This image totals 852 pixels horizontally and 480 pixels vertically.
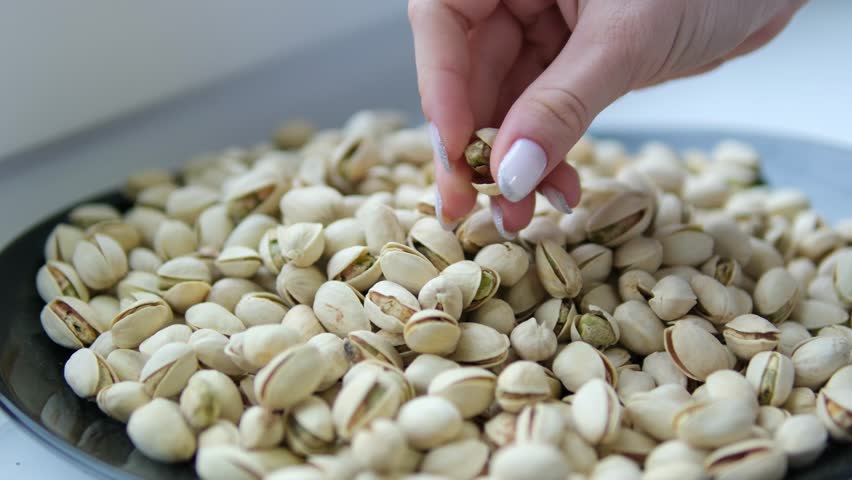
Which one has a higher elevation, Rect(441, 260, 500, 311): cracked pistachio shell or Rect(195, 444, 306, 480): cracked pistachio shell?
Rect(441, 260, 500, 311): cracked pistachio shell

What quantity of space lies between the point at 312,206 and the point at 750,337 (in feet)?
1.30

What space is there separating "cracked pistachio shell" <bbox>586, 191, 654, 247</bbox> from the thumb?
0.54 feet

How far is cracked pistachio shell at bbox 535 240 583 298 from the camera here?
25.9 inches

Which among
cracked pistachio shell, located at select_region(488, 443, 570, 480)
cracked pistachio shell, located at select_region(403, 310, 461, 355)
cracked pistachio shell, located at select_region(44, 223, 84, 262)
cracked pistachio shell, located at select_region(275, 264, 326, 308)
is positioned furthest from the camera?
cracked pistachio shell, located at select_region(44, 223, 84, 262)

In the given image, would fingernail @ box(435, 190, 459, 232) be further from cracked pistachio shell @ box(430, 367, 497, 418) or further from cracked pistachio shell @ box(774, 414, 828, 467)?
cracked pistachio shell @ box(774, 414, 828, 467)

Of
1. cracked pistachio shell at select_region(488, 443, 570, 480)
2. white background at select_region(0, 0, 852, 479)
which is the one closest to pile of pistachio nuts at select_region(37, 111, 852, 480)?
cracked pistachio shell at select_region(488, 443, 570, 480)

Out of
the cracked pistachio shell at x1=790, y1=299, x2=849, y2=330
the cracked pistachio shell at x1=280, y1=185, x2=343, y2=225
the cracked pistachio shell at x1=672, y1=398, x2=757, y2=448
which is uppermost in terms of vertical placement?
the cracked pistachio shell at x1=280, y1=185, x2=343, y2=225

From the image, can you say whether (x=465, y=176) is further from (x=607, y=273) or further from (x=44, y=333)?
(x=44, y=333)

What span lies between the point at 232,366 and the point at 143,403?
0.22 ft

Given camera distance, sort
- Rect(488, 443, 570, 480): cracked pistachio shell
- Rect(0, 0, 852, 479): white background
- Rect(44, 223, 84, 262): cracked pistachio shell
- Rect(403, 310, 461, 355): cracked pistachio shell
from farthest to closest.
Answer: Rect(0, 0, 852, 479): white background
Rect(44, 223, 84, 262): cracked pistachio shell
Rect(403, 310, 461, 355): cracked pistachio shell
Rect(488, 443, 570, 480): cracked pistachio shell

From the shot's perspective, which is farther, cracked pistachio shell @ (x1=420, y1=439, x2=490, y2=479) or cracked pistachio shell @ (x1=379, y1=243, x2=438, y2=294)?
cracked pistachio shell @ (x1=379, y1=243, x2=438, y2=294)

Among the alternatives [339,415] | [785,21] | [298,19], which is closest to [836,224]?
[785,21]

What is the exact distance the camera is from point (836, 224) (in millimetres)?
910

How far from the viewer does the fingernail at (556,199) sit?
2.26 feet
